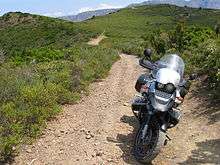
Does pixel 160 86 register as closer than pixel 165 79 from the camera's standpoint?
Yes

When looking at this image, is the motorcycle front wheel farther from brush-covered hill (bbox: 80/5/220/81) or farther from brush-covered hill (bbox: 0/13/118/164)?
brush-covered hill (bbox: 80/5/220/81)

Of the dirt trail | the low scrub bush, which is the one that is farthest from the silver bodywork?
the low scrub bush

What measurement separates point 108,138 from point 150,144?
1.54 metres

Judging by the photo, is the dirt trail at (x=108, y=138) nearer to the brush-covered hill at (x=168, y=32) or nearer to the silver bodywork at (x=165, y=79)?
the silver bodywork at (x=165, y=79)

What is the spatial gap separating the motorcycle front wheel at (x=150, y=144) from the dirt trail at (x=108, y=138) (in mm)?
224

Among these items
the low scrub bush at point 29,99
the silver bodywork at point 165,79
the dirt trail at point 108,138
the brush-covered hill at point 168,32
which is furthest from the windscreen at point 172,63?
the brush-covered hill at point 168,32

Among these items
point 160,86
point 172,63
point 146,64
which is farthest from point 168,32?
point 160,86

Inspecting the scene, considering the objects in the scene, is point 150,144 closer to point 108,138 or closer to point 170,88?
point 170,88

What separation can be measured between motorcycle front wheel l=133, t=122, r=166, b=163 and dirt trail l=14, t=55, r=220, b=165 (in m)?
0.22

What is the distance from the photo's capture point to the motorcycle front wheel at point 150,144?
8.13 m

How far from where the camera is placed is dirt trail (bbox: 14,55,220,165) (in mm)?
8805

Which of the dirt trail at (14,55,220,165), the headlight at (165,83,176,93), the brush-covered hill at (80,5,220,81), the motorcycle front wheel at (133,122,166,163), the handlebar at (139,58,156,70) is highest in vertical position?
the handlebar at (139,58,156,70)

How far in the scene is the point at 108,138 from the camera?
386 inches

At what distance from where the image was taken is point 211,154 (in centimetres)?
927
